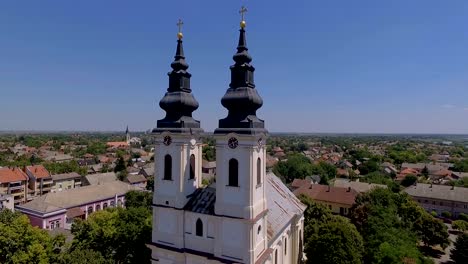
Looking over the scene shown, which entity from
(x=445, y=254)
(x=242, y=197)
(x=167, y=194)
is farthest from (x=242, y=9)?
(x=445, y=254)

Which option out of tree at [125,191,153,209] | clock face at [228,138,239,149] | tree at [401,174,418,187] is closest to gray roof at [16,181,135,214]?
tree at [125,191,153,209]

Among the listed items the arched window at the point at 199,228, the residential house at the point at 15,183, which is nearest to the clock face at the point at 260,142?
the arched window at the point at 199,228

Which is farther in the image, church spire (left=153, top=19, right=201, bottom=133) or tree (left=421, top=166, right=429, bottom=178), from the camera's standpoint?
tree (left=421, top=166, right=429, bottom=178)

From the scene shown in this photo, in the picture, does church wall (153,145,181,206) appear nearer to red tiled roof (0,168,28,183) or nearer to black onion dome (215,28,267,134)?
black onion dome (215,28,267,134)

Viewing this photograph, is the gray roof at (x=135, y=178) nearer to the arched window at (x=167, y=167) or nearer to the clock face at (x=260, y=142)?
the arched window at (x=167, y=167)

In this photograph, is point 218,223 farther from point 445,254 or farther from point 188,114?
point 445,254

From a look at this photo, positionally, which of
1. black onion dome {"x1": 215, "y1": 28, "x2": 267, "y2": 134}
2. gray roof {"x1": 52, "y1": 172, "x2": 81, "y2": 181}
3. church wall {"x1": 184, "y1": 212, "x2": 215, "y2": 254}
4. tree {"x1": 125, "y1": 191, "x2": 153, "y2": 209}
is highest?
black onion dome {"x1": 215, "y1": 28, "x2": 267, "y2": 134}

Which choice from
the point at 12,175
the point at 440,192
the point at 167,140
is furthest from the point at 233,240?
the point at 12,175
